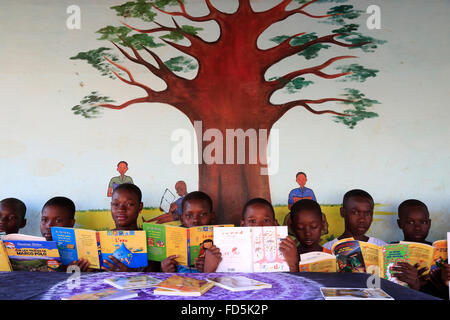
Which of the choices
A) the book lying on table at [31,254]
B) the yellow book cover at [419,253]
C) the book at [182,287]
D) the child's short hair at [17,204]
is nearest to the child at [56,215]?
the child's short hair at [17,204]

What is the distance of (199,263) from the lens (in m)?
3.04

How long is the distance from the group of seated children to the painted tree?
619 mm

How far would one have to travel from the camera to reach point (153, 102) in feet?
14.0

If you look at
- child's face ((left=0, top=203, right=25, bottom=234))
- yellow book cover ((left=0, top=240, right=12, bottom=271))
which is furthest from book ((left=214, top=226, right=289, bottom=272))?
child's face ((left=0, top=203, right=25, bottom=234))

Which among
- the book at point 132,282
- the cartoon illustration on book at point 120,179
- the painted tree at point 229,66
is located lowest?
the book at point 132,282

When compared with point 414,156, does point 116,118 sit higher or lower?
higher

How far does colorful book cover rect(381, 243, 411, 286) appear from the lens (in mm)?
2756

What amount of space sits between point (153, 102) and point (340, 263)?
2554mm

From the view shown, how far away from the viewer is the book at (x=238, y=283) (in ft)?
6.48

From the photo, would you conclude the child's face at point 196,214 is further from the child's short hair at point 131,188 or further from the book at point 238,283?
the book at point 238,283
